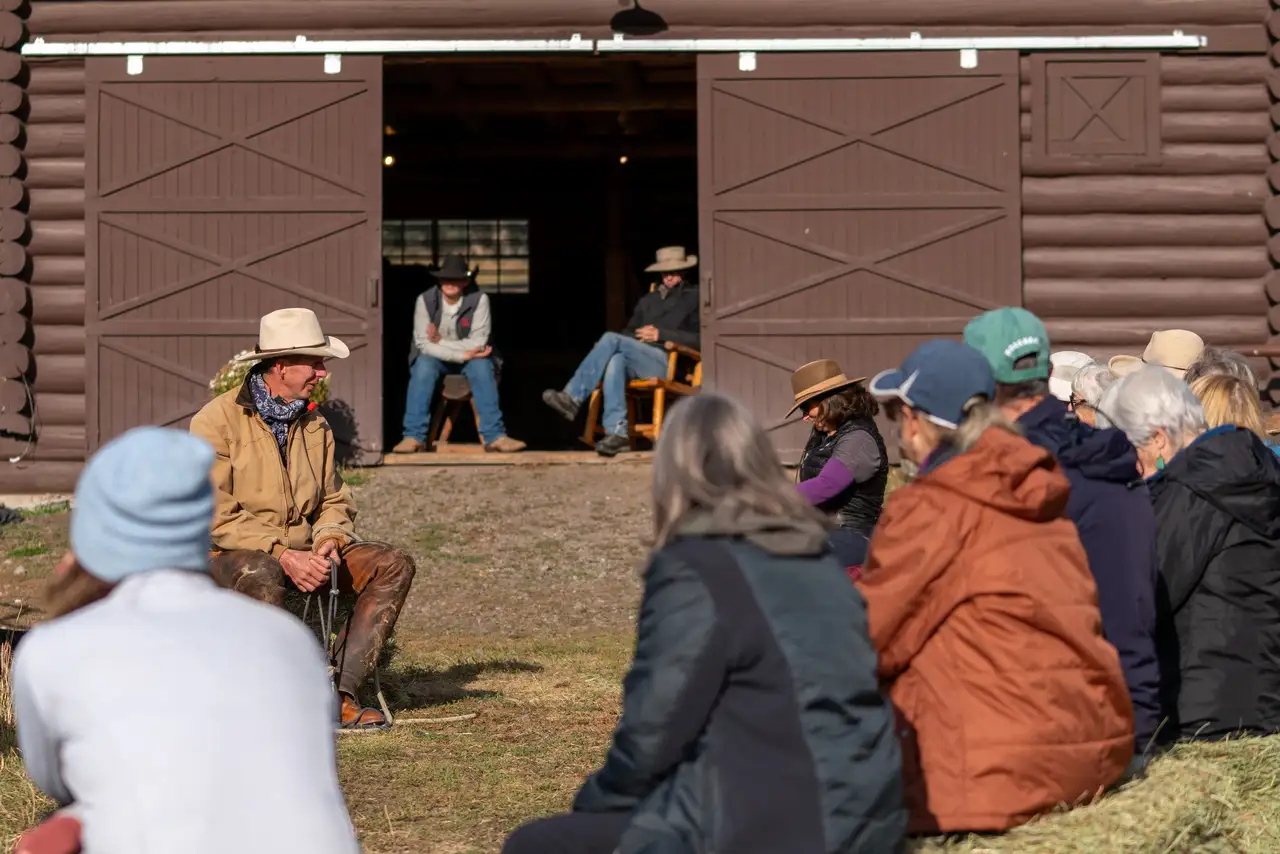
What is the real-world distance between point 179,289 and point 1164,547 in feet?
24.4

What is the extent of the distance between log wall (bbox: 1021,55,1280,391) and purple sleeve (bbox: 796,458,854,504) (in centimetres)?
461

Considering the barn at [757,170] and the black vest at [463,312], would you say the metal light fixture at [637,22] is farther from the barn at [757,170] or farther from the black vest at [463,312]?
the black vest at [463,312]

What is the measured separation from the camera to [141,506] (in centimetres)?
242

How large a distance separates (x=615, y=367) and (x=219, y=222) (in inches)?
105

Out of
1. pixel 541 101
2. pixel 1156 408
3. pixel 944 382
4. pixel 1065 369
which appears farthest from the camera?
pixel 541 101

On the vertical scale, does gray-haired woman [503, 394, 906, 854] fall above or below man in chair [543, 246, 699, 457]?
below

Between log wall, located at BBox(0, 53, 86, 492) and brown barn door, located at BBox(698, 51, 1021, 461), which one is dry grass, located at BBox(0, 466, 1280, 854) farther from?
brown barn door, located at BBox(698, 51, 1021, 461)

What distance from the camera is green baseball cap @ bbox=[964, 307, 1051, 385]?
4.22 meters

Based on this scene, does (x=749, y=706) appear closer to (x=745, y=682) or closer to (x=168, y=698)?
(x=745, y=682)

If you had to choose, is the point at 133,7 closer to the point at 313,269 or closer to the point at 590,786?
the point at 313,269

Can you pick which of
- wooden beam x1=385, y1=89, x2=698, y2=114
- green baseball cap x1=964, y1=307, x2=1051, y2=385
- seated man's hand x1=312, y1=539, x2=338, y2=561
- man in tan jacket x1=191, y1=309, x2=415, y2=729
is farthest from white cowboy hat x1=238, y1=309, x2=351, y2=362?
wooden beam x1=385, y1=89, x2=698, y2=114

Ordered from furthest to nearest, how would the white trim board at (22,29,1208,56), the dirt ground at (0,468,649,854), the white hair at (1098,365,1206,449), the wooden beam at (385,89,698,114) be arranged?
the wooden beam at (385,89,698,114) < the white trim board at (22,29,1208,56) < the dirt ground at (0,468,649,854) < the white hair at (1098,365,1206,449)

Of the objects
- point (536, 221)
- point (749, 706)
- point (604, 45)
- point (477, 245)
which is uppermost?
point (604, 45)

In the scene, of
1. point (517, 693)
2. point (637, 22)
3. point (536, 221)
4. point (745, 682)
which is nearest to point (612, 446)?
point (637, 22)
